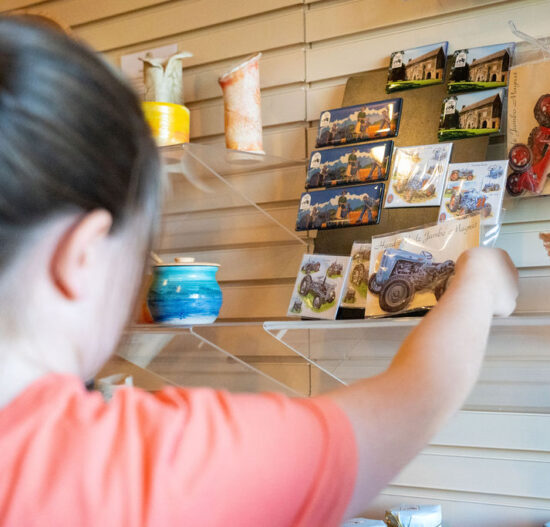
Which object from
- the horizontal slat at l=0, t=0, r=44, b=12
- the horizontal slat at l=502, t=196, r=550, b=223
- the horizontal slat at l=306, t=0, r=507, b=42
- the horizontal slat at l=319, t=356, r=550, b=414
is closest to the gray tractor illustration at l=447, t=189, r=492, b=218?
Result: the horizontal slat at l=502, t=196, r=550, b=223

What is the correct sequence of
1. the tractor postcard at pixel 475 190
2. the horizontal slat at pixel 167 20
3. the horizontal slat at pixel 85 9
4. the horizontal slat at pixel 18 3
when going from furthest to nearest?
the horizontal slat at pixel 18 3 → the horizontal slat at pixel 85 9 → the horizontal slat at pixel 167 20 → the tractor postcard at pixel 475 190

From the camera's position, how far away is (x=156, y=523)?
0.56 metres

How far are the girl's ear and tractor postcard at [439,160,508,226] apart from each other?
Answer: 992 mm

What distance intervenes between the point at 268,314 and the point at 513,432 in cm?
76

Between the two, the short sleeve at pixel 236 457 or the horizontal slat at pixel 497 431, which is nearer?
the short sleeve at pixel 236 457

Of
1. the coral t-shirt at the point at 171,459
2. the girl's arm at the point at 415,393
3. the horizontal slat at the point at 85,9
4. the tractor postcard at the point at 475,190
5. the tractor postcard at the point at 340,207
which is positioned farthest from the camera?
the horizontal slat at the point at 85,9

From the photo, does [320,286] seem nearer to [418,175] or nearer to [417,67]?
[418,175]

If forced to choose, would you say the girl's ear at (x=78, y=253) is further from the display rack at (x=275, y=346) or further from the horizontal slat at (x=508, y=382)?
the horizontal slat at (x=508, y=382)

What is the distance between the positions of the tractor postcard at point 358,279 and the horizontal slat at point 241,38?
751 millimetres

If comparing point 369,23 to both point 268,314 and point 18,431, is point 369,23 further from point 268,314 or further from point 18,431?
point 18,431

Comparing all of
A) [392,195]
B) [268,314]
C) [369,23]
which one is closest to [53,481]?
[392,195]

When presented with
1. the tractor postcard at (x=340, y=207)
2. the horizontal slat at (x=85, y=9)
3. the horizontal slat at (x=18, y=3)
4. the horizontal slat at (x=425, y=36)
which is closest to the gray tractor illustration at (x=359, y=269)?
the tractor postcard at (x=340, y=207)

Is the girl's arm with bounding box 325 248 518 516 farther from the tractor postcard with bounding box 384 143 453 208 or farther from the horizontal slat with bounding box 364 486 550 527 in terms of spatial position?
the horizontal slat with bounding box 364 486 550 527

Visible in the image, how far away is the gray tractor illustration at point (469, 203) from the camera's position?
1444 millimetres
